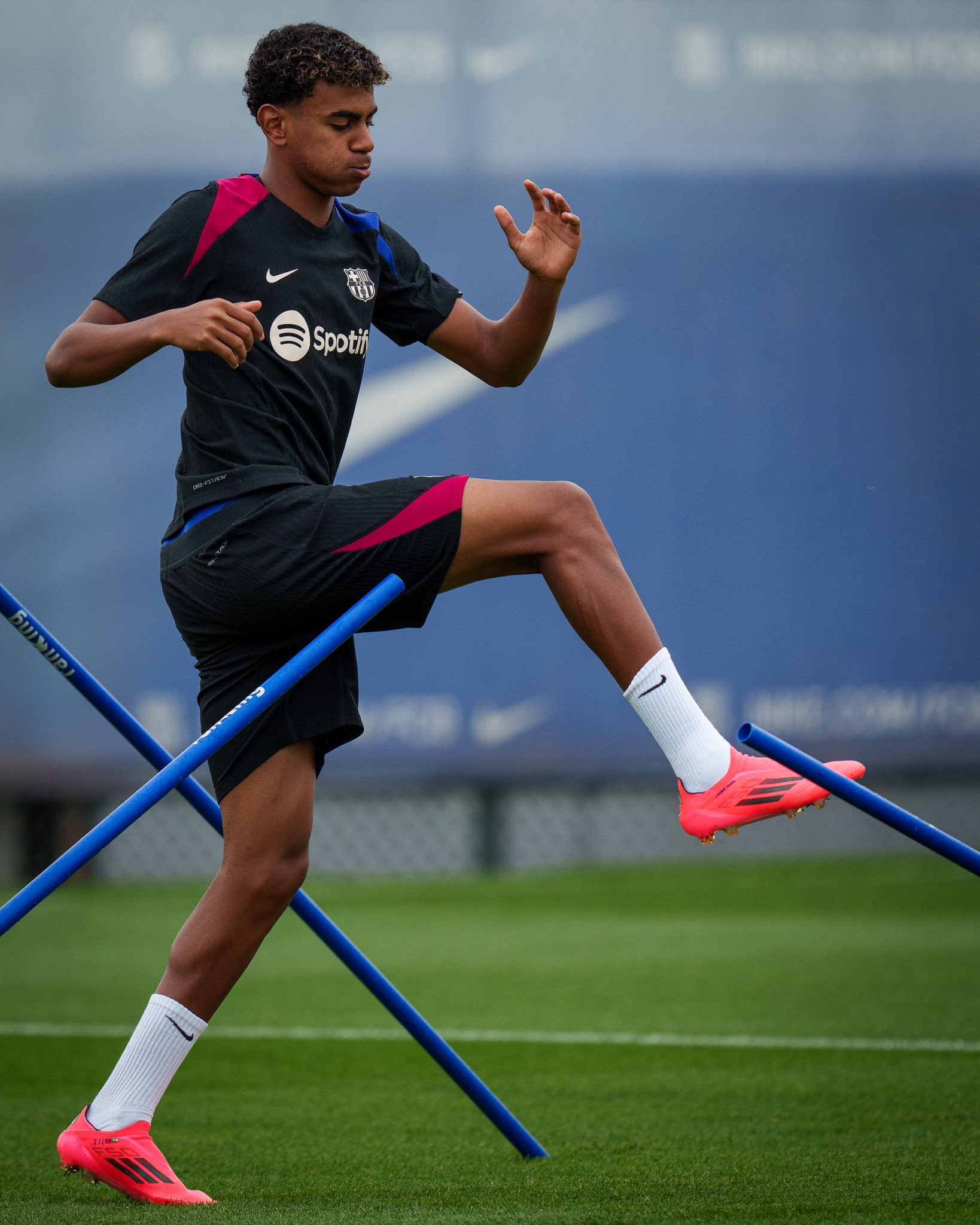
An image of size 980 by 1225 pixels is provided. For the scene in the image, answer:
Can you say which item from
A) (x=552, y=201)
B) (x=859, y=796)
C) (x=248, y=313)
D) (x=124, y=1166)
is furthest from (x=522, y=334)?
(x=124, y=1166)

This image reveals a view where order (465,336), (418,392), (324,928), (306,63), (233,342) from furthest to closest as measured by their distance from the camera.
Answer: (418,392) → (465,336) → (324,928) → (306,63) → (233,342)

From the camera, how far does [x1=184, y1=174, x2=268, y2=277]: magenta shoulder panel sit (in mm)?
2342

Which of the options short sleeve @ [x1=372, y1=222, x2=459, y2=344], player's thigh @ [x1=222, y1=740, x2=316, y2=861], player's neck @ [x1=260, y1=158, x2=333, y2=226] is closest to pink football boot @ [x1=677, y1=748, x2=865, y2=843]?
player's thigh @ [x1=222, y1=740, x2=316, y2=861]

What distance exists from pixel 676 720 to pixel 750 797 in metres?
0.17

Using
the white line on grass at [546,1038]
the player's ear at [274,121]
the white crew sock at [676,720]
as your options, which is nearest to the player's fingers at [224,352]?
the player's ear at [274,121]

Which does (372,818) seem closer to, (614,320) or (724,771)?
(614,320)

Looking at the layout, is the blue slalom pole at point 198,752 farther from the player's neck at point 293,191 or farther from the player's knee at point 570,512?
the player's neck at point 293,191

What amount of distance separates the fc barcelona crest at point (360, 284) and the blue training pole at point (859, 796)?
99 cm

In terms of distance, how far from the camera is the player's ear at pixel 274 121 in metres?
2.42

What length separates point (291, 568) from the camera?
2291 millimetres

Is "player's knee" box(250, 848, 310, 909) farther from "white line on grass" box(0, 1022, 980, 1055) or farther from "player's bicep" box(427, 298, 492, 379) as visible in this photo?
"white line on grass" box(0, 1022, 980, 1055)

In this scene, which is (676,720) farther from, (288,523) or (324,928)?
(324,928)

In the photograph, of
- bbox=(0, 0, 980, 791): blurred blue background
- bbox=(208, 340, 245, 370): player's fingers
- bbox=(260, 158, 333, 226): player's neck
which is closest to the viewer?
bbox=(208, 340, 245, 370): player's fingers

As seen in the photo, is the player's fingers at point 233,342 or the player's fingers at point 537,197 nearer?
the player's fingers at point 233,342
